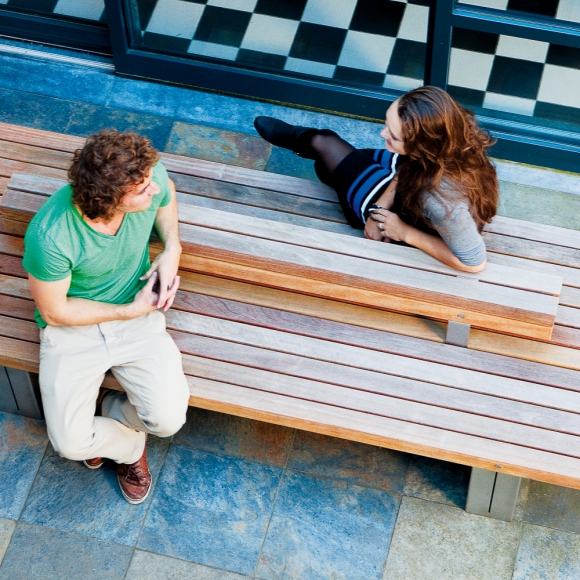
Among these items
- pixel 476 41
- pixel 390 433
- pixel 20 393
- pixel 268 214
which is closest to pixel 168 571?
pixel 20 393

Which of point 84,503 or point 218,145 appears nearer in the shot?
point 84,503

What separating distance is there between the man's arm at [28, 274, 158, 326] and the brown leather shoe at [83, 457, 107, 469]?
73 centimetres

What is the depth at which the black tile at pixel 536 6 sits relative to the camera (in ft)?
14.0

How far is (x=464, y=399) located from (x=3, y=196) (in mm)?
1925

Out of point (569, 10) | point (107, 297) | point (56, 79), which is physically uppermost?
point (569, 10)

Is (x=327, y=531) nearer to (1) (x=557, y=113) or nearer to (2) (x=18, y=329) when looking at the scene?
(2) (x=18, y=329)

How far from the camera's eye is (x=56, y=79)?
488 cm

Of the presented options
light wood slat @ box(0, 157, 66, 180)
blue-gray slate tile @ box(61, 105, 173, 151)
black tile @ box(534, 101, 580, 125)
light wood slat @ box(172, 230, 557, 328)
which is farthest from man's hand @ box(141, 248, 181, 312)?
black tile @ box(534, 101, 580, 125)

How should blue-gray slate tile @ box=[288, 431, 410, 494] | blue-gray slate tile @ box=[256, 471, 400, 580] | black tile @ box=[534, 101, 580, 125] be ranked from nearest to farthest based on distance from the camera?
blue-gray slate tile @ box=[256, 471, 400, 580], blue-gray slate tile @ box=[288, 431, 410, 494], black tile @ box=[534, 101, 580, 125]

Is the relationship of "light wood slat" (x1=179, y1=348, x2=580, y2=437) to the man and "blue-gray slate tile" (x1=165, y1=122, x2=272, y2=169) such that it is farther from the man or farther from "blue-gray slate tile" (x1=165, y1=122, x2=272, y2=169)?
"blue-gray slate tile" (x1=165, y1=122, x2=272, y2=169)

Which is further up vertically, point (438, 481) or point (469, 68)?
point (469, 68)

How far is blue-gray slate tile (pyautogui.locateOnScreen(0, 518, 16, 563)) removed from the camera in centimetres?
348

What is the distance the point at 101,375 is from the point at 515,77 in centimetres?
290

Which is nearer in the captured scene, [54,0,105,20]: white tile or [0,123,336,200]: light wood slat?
[0,123,336,200]: light wood slat
